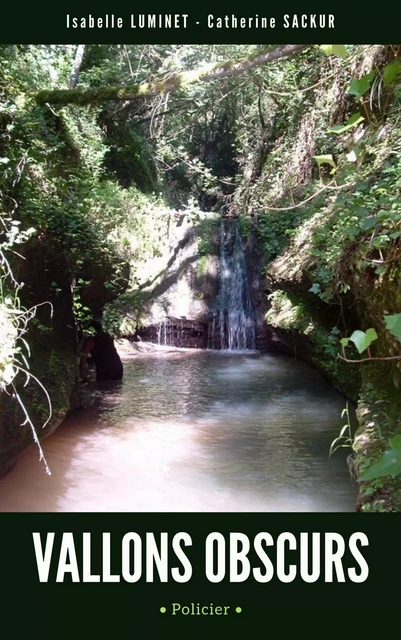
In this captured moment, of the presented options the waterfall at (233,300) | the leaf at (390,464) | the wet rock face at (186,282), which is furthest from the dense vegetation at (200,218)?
the waterfall at (233,300)

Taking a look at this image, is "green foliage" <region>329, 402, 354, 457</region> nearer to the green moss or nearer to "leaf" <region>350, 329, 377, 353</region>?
the green moss

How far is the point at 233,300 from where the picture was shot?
47.5 feet

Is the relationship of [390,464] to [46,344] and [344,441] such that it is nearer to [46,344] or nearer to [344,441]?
[344,441]

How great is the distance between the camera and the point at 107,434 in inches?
259

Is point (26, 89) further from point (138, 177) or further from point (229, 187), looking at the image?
point (229, 187)

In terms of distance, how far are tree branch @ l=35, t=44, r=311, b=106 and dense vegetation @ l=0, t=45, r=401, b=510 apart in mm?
17

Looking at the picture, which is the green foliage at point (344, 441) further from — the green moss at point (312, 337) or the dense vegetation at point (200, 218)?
the green moss at point (312, 337)

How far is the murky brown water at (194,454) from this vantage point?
4.72m

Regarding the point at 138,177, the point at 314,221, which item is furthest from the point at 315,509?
the point at 138,177

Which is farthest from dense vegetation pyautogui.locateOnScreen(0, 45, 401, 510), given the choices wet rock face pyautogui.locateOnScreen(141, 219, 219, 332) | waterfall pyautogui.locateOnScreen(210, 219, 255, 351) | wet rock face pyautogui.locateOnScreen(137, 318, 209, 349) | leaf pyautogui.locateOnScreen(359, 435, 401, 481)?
waterfall pyautogui.locateOnScreen(210, 219, 255, 351)

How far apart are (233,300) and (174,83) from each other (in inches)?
350

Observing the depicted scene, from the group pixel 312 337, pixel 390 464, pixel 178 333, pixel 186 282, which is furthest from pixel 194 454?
pixel 186 282

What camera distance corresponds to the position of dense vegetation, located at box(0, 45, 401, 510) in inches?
153

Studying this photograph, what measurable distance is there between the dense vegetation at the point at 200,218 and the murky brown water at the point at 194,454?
0.55m
